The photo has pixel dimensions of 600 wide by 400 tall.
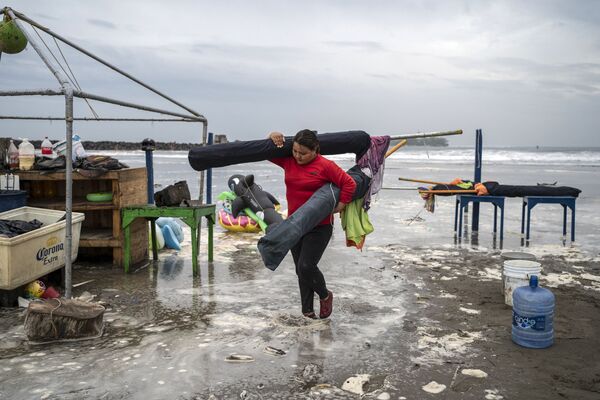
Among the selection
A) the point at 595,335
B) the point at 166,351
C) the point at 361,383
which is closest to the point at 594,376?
the point at 595,335

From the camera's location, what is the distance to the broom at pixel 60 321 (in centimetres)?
444

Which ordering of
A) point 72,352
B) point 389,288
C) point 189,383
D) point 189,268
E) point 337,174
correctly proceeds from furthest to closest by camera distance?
point 189,268 < point 389,288 < point 337,174 < point 72,352 < point 189,383

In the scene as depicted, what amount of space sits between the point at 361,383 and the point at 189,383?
1229 millimetres

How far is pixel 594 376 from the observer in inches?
153

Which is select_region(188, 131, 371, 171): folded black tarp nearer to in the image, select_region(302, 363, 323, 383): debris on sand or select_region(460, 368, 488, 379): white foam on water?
select_region(302, 363, 323, 383): debris on sand

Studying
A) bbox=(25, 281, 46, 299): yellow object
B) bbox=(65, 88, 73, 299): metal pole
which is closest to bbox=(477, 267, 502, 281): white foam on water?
bbox=(65, 88, 73, 299): metal pole

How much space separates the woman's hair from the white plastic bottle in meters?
4.54

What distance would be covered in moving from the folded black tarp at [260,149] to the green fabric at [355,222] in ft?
1.90

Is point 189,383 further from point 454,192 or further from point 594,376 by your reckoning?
point 454,192

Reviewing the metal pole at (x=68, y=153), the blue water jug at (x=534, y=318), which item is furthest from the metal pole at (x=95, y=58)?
the blue water jug at (x=534, y=318)

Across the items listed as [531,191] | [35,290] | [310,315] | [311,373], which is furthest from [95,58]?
[531,191]

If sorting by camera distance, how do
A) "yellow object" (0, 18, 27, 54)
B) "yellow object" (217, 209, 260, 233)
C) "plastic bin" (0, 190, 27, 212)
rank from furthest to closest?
"yellow object" (217, 209, 260, 233), "plastic bin" (0, 190, 27, 212), "yellow object" (0, 18, 27, 54)

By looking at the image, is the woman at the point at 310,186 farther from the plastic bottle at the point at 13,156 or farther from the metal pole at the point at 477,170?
the metal pole at the point at 477,170

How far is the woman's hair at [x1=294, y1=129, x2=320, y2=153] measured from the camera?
4662 millimetres
